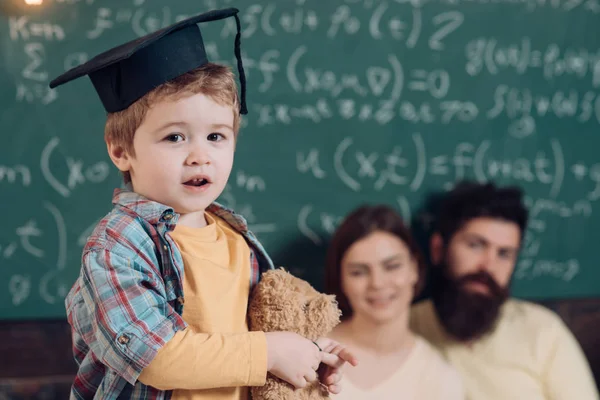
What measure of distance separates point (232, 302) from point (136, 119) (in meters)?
0.30

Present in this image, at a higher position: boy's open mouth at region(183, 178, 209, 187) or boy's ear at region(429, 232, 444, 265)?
boy's open mouth at region(183, 178, 209, 187)

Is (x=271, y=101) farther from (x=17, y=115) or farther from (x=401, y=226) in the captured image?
(x=17, y=115)

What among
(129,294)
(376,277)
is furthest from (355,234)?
(129,294)

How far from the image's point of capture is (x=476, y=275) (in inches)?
86.7

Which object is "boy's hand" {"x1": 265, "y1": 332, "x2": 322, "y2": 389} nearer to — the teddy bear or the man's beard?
the teddy bear

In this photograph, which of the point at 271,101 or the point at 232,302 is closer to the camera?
the point at 232,302

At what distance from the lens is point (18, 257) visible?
2.07 meters

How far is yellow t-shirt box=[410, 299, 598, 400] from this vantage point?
212 centimetres

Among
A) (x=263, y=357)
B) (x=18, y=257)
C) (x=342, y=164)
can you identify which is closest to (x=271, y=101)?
(x=342, y=164)

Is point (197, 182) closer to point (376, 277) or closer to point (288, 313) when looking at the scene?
point (288, 313)

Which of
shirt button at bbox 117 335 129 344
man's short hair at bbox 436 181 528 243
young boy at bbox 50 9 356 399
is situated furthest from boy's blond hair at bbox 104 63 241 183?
man's short hair at bbox 436 181 528 243

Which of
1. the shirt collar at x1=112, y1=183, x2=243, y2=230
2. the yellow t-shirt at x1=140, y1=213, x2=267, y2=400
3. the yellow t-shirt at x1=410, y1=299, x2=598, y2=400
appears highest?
the shirt collar at x1=112, y1=183, x2=243, y2=230

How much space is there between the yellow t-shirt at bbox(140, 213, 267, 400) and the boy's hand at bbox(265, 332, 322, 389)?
16 mm

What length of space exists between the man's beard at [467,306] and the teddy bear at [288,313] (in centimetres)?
128
